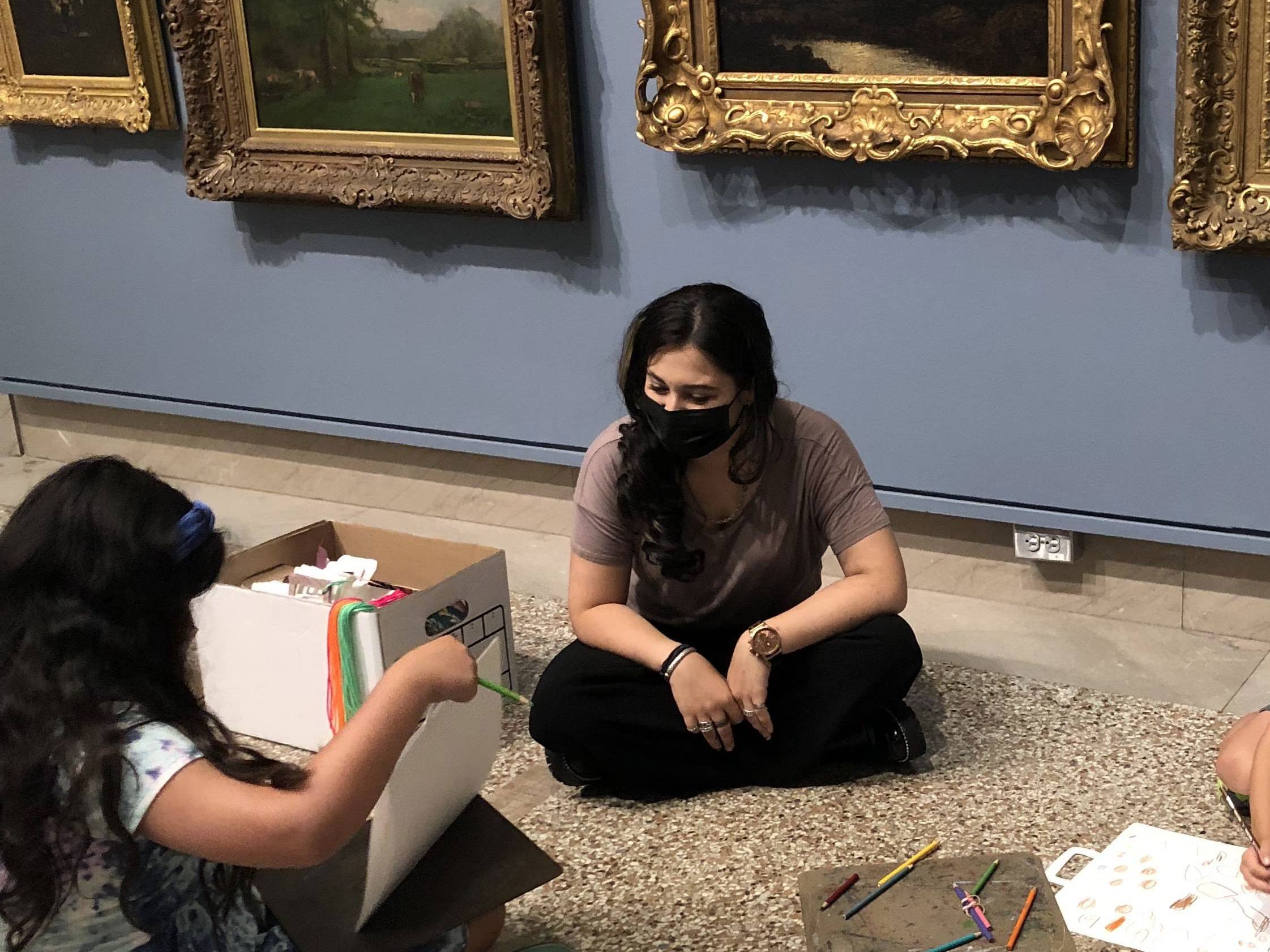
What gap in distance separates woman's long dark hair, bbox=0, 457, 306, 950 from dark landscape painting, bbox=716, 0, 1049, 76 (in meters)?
1.79

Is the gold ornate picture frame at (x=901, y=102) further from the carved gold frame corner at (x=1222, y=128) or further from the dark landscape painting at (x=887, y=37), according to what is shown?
the carved gold frame corner at (x=1222, y=128)

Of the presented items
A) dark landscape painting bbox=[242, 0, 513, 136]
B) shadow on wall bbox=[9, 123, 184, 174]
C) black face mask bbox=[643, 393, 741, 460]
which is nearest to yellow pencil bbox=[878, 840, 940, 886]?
black face mask bbox=[643, 393, 741, 460]

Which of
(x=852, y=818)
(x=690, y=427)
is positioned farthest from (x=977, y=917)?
(x=690, y=427)

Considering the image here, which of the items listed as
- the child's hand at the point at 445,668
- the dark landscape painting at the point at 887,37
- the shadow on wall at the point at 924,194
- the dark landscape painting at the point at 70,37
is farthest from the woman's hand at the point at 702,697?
the dark landscape painting at the point at 70,37

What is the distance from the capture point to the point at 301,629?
261cm

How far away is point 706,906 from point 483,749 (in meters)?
0.42

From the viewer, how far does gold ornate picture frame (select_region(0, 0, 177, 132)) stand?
3.72 meters

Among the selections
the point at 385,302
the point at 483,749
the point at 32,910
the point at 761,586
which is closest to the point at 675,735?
the point at 761,586

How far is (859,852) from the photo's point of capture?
2.27 metres

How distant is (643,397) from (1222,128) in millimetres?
1139

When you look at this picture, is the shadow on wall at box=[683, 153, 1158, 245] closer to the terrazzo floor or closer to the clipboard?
the terrazzo floor

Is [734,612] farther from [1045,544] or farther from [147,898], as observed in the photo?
[147,898]

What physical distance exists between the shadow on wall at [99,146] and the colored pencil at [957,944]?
286cm

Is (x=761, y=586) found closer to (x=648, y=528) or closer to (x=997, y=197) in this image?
(x=648, y=528)
